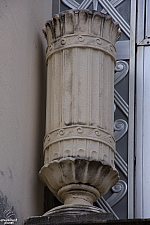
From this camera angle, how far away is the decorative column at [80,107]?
4.03m

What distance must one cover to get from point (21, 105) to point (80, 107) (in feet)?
0.92

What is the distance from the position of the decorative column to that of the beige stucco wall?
9 centimetres

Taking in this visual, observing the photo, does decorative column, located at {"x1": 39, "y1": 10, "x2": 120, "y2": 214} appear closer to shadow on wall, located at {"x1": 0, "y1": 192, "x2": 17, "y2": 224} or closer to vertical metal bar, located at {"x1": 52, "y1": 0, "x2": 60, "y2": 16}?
shadow on wall, located at {"x1": 0, "y1": 192, "x2": 17, "y2": 224}

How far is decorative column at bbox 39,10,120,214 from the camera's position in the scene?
4.03m

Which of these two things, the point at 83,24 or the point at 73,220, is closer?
the point at 73,220

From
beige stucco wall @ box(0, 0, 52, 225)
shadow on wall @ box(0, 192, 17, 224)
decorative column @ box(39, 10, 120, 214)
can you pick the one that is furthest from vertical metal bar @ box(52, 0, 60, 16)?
shadow on wall @ box(0, 192, 17, 224)

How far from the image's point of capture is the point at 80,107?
4129 mm

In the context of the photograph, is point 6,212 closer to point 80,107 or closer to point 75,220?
point 75,220

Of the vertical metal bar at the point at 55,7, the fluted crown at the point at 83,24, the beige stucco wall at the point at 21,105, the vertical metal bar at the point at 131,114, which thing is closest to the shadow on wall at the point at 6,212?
the beige stucco wall at the point at 21,105

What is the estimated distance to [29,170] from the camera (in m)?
4.18

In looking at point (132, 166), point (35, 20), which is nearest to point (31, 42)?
point (35, 20)

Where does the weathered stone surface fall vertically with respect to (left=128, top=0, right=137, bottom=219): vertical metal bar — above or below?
below

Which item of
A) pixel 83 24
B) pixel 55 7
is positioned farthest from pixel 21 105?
pixel 55 7

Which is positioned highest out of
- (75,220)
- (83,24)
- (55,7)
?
(55,7)
